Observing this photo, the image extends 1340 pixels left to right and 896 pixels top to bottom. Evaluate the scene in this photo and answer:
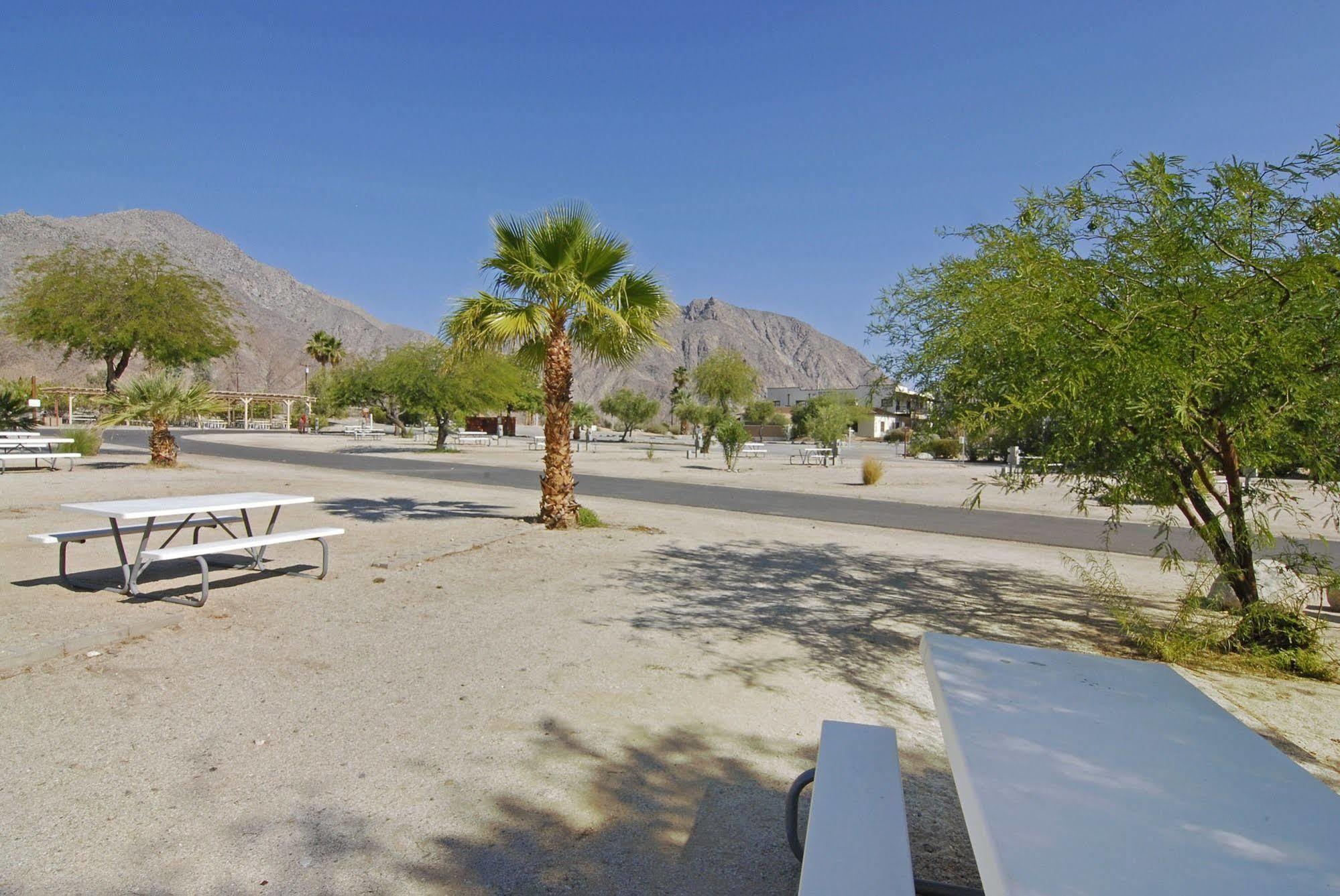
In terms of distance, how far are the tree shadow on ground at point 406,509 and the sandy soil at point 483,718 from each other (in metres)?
3.54

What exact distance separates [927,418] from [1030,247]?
5.15 ft

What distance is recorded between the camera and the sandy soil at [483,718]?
9.63 ft

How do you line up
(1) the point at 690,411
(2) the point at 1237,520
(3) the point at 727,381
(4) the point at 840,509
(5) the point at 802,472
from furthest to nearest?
(3) the point at 727,381, (1) the point at 690,411, (5) the point at 802,472, (4) the point at 840,509, (2) the point at 1237,520

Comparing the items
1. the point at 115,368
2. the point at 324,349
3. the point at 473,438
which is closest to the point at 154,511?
the point at 115,368

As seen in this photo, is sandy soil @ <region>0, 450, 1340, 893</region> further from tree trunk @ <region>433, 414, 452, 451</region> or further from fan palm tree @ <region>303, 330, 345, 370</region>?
fan palm tree @ <region>303, 330, 345, 370</region>

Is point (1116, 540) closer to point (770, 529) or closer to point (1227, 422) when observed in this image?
point (770, 529)

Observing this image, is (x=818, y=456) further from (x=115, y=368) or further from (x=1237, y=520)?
(x=1237, y=520)

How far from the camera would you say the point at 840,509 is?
16.1 meters

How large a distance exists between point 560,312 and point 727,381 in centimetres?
5307

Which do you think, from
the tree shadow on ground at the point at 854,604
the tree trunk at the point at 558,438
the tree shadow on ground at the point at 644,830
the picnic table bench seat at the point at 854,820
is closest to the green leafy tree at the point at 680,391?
the tree trunk at the point at 558,438

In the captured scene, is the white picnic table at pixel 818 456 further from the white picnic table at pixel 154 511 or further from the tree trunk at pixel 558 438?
the white picnic table at pixel 154 511

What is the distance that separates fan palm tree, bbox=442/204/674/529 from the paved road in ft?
15.3

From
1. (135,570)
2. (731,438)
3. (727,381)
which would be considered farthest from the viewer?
(727,381)

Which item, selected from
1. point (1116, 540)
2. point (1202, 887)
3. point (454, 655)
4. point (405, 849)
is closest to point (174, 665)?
point (454, 655)
